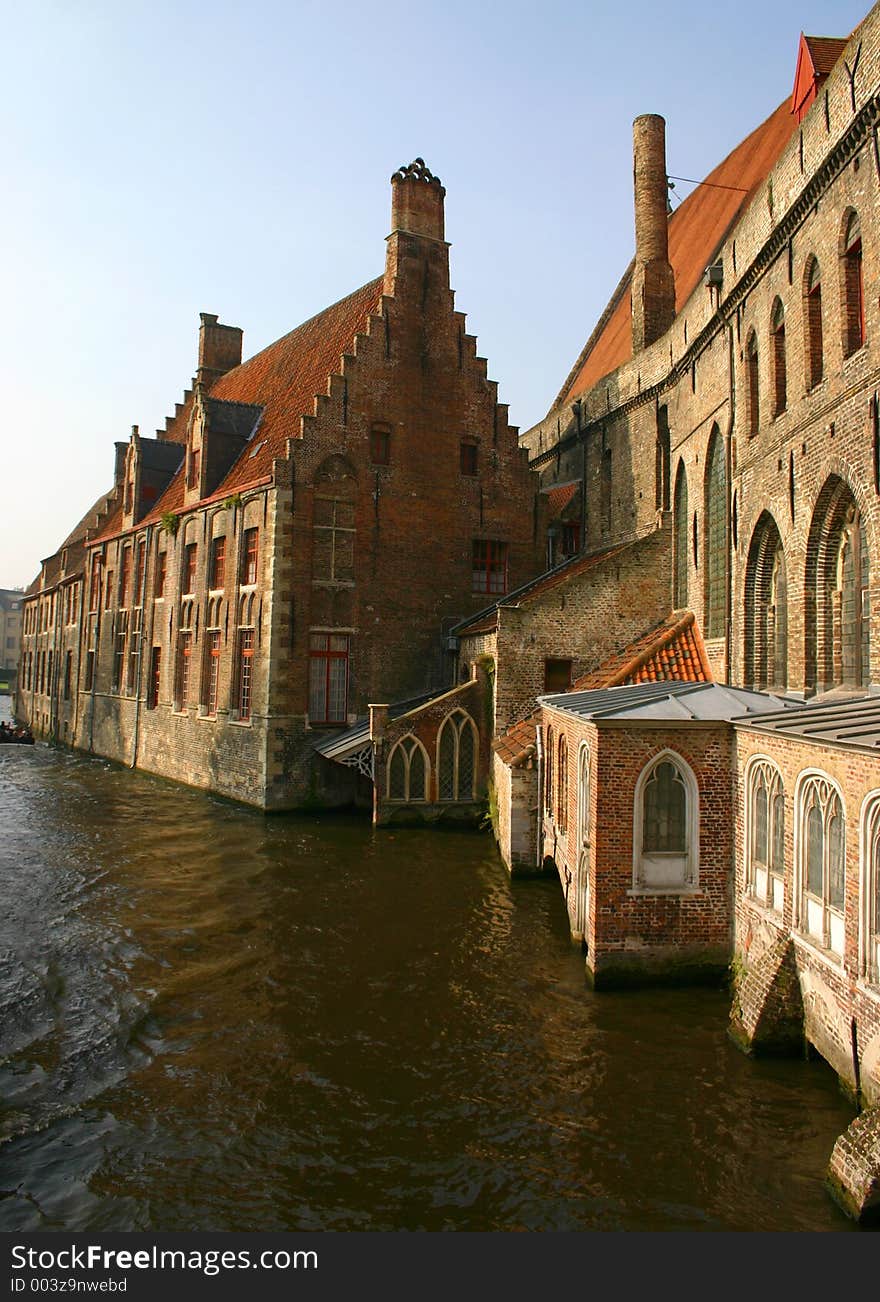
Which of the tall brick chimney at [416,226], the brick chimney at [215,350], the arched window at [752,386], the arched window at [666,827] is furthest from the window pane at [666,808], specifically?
the brick chimney at [215,350]

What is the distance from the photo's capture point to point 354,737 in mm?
20531

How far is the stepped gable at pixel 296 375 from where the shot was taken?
80.0ft

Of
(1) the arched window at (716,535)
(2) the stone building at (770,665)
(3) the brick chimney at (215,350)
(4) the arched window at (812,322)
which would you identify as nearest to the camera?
(2) the stone building at (770,665)

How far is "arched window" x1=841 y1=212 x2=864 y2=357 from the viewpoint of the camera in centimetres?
1029

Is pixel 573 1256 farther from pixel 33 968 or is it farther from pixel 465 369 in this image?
pixel 465 369

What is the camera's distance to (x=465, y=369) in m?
24.3

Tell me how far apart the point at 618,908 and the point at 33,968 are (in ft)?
23.0

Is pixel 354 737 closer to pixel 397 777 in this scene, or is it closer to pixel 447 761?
pixel 397 777

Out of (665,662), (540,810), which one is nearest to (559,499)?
(665,662)

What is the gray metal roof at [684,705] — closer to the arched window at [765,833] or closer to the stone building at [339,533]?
the arched window at [765,833]

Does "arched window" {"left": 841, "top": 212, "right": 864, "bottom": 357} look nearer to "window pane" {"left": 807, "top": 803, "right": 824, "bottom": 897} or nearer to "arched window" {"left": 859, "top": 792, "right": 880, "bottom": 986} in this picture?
"window pane" {"left": 807, "top": 803, "right": 824, "bottom": 897}

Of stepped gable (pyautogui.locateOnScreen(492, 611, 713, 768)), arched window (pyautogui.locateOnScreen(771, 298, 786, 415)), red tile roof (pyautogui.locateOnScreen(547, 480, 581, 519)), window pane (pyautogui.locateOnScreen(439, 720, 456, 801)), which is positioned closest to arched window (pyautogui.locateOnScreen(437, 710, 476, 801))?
window pane (pyautogui.locateOnScreen(439, 720, 456, 801))

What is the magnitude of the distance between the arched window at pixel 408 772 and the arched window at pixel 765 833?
426 inches

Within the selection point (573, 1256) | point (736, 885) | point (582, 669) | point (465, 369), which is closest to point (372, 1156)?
point (573, 1256)
